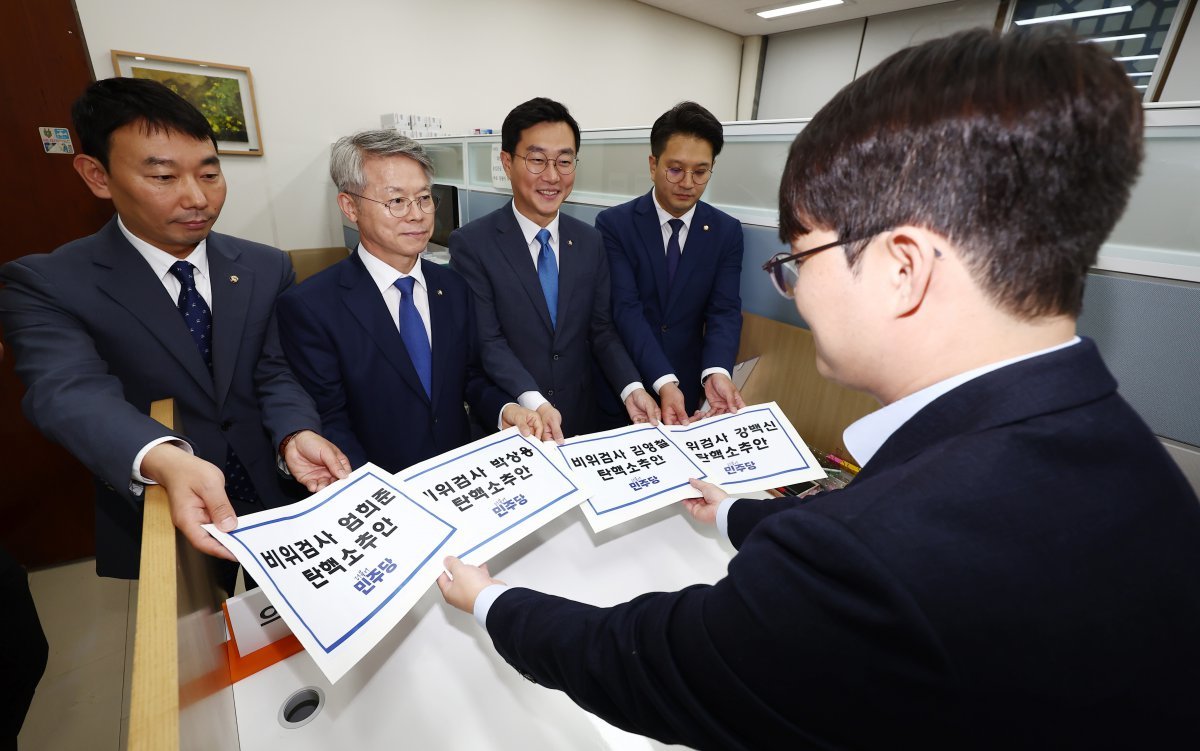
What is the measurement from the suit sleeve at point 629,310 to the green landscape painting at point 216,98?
146 inches

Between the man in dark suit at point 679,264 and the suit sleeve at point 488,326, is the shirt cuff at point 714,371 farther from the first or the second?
the suit sleeve at point 488,326

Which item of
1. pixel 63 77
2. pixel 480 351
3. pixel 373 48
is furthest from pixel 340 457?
pixel 373 48

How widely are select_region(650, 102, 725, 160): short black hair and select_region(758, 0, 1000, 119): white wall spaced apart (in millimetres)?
4784

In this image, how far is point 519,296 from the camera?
1.61 m

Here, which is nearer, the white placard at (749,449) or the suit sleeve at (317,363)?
the white placard at (749,449)

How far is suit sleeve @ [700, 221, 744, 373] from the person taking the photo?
1715mm

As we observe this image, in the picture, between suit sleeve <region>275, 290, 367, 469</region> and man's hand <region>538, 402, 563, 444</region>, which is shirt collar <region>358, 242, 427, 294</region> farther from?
man's hand <region>538, 402, 563, 444</region>

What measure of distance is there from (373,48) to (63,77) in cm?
292

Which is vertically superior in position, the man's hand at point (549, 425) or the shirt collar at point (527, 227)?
the shirt collar at point (527, 227)

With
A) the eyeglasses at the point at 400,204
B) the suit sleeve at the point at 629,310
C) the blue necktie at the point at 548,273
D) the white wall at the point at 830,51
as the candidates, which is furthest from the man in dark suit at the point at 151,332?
the white wall at the point at 830,51

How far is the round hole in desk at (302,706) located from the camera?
690 mm

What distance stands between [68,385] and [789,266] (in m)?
1.32

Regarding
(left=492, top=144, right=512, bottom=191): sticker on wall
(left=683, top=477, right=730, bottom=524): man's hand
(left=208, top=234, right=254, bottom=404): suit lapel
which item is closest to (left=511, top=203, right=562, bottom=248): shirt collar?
(left=208, top=234, right=254, bottom=404): suit lapel

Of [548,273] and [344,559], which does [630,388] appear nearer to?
[548,273]
